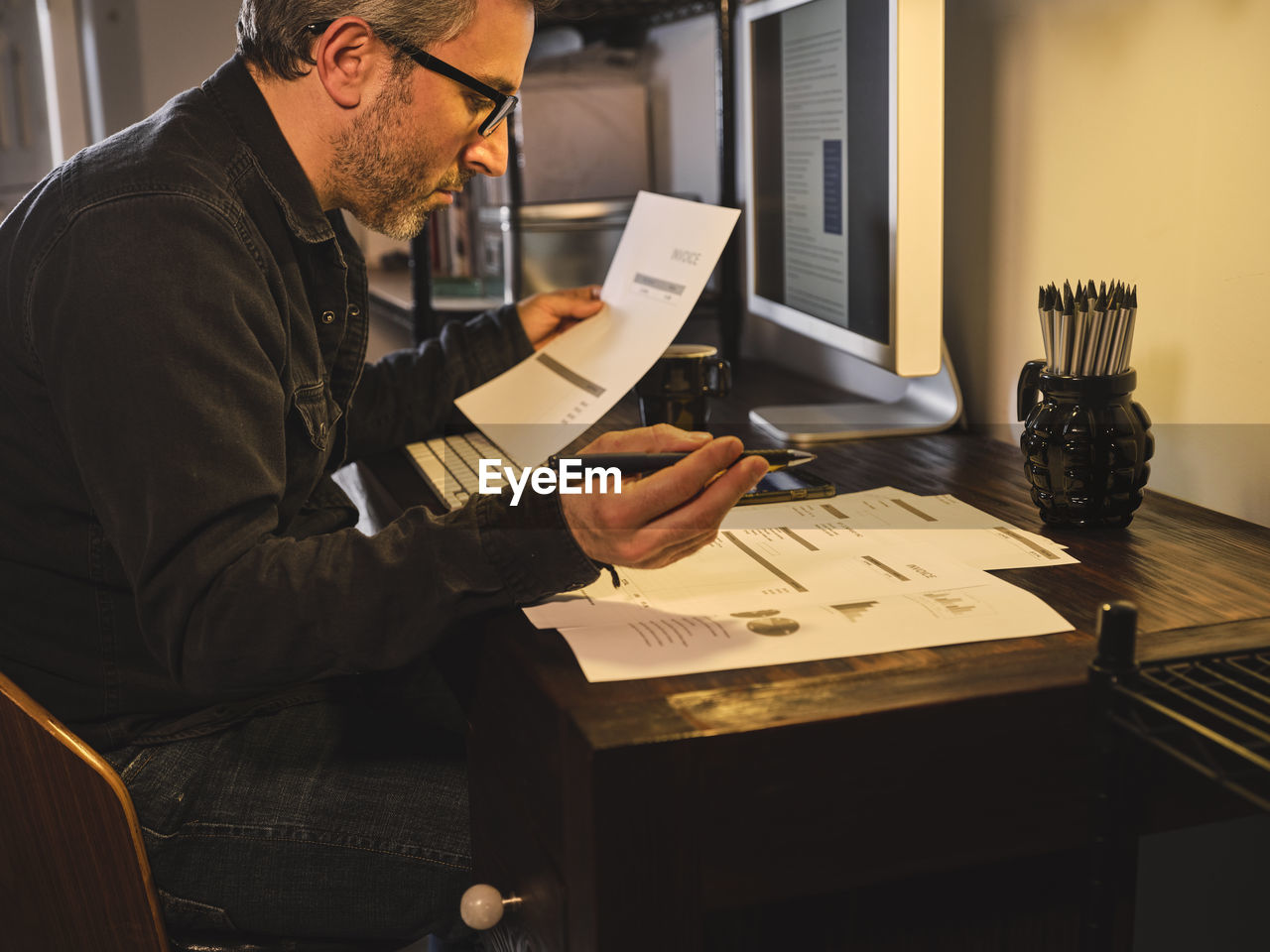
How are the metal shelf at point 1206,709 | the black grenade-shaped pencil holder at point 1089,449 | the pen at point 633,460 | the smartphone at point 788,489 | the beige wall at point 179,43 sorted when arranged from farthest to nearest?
the beige wall at point 179,43
the smartphone at point 788,489
the black grenade-shaped pencil holder at point 1089,449
the pen at point 633,460
the metal shelf at point 1206,709

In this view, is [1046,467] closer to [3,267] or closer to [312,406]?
[312,406]

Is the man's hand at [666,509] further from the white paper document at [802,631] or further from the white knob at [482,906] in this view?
the white knob at [482,906]

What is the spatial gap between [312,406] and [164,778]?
315mm

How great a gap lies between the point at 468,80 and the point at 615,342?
38cm

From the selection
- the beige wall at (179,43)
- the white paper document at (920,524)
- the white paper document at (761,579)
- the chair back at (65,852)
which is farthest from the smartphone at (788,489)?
the beige wall at (179,43)

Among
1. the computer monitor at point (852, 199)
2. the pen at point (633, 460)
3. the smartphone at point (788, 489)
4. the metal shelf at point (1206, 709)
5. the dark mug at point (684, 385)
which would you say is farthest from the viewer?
the dark mug at point (684, 385)

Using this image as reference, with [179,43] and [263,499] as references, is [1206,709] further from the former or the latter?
[179,43]

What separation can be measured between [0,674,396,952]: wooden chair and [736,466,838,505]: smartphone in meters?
0.56

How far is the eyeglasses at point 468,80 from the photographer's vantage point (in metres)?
0.99

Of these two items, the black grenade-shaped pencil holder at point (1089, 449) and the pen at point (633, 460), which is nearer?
the pen at point (633, 460)

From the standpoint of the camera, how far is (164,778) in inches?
35.4

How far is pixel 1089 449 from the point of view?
94 centimetres

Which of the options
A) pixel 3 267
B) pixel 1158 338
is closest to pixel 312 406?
pixel 3 267

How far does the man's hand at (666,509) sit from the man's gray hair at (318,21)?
46 cm
